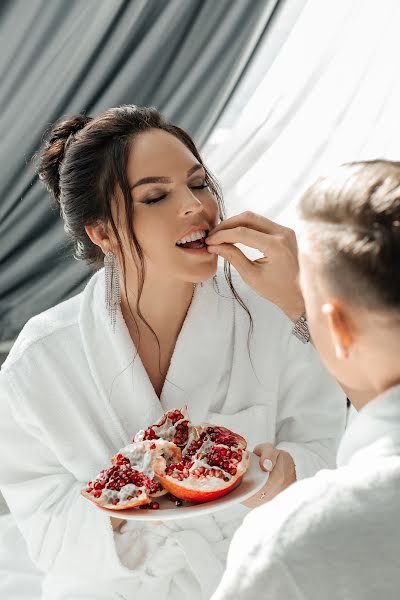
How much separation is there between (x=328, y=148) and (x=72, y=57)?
920 millimetres

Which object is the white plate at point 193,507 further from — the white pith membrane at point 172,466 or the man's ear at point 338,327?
the man's ear at point 338,327

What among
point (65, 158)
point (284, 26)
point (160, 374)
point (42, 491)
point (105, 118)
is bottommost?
point (42, 491)

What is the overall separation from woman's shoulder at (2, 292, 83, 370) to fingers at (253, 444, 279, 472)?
0.55 m

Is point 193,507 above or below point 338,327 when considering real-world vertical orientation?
below

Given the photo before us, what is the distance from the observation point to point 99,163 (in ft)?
5.95

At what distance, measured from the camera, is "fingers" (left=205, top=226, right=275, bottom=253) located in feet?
5.38

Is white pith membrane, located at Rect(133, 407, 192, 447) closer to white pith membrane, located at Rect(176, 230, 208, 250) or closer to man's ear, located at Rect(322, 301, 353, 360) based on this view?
white pith membrane, located at Rect(176, 230, 208, 250)

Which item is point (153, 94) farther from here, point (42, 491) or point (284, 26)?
point (42, 491)

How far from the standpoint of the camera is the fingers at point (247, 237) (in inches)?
64.6

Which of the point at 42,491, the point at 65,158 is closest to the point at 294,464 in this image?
the point at 42,491

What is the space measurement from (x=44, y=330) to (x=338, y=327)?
3.64 ft

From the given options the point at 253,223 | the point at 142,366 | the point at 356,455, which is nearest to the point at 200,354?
the point at 142,366

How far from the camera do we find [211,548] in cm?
178

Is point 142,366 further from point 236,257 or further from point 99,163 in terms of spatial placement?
point 99,163
